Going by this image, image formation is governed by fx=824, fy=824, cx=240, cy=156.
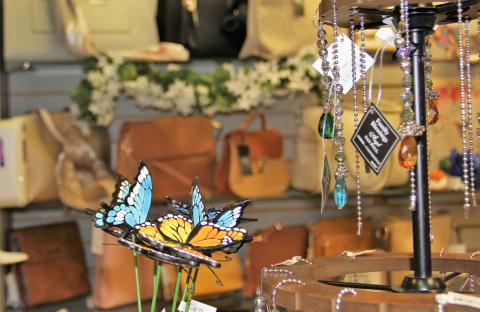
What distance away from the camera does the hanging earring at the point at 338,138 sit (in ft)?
4.43

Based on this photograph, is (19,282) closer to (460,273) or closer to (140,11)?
(140,11)

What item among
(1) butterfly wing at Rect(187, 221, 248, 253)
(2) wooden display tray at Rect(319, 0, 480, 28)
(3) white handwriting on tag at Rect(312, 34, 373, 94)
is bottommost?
(1) butterfly wing at Rect(187, 221, 248, 253)

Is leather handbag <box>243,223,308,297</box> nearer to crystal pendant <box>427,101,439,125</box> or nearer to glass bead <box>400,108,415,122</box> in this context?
crystal pendant <box>427,101,439,125</box>

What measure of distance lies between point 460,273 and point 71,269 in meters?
2.10

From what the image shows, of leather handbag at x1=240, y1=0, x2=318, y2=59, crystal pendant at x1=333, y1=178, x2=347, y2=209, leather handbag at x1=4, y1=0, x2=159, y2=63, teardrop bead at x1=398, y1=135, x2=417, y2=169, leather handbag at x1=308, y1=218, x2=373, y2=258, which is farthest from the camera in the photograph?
leather handbag at x1=308, y1=218, x2=373, y2=258

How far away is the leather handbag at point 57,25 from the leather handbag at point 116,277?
0.73 meters

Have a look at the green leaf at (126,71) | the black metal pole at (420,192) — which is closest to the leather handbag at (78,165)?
the green leaf at (126,71)

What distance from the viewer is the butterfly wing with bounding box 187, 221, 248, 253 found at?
1.21m

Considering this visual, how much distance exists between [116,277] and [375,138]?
79.9 inches

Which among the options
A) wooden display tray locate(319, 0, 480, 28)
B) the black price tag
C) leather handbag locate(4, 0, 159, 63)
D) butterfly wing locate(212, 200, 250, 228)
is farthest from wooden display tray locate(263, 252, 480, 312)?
leather handbag locate(4, 0, 159, 63)

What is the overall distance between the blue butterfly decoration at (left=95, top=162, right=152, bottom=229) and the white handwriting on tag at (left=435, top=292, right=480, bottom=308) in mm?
469

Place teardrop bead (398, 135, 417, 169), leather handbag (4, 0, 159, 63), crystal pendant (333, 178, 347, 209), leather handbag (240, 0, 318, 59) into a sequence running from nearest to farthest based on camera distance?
teardrop bead (398, 135, 417, 169), crystal pendant (333, 178, 347, 209), leather handbag (4, 0, 159, 63), leather handbag (240, 0, 318, 59)

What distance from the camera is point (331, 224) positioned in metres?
3.38

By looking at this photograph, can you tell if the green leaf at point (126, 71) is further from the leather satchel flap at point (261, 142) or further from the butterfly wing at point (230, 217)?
the butterfly wing at point (230, 217)
